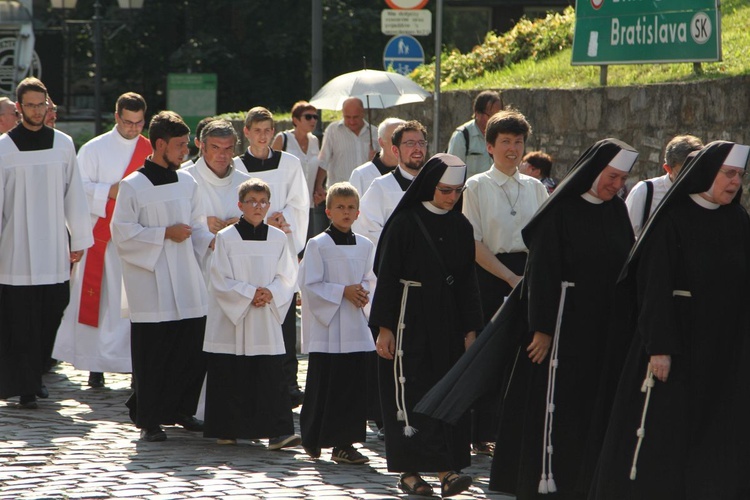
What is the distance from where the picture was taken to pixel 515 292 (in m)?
7.55

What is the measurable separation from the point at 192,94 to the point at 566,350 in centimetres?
1825

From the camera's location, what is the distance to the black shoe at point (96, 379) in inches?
453

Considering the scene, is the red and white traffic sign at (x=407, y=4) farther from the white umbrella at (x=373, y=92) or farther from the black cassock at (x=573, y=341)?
the black cassock at (x=573, y=341)

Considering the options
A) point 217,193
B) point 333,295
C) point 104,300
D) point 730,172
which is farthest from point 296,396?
point 730,172

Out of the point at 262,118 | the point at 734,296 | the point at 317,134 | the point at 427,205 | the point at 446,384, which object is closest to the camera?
the point at 734,296

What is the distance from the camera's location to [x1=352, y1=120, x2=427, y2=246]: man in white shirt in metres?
9.44

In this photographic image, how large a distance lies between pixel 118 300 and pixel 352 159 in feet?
12.0

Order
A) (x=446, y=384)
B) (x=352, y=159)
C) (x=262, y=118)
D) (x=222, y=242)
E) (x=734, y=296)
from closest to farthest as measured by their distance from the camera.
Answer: (x=734, y=296) < (x=446, y=384) < (x=222, y=242) < (x=262, y=118) < (x=352, y=159)

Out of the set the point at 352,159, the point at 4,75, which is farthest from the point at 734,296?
the point at 4,75

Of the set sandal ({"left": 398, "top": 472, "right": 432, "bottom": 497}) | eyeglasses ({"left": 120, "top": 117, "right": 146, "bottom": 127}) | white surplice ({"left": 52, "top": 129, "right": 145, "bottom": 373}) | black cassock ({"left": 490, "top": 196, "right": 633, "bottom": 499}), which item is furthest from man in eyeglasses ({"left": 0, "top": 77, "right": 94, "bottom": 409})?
black cassock ({"left": 490, "top": 196, "right": 633, "bottom": 499})

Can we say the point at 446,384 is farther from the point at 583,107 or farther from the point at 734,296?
the point at 583,107

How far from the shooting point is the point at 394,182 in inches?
381

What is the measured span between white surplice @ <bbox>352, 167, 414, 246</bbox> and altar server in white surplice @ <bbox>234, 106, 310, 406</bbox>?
3.16 ft

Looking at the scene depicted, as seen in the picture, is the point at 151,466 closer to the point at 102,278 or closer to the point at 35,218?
the point at 35,218
